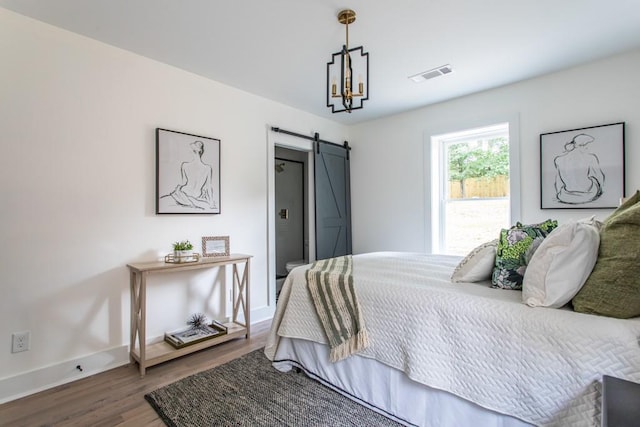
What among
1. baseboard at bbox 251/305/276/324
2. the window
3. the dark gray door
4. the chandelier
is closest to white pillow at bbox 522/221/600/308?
the chandelier

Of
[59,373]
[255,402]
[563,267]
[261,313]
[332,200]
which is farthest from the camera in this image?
[332,200]

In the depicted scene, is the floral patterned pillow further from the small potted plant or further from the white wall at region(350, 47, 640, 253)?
the small potted plant

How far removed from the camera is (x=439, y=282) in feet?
5.90

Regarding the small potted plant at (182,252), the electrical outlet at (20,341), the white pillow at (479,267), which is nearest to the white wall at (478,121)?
the white pillow at (479,267)

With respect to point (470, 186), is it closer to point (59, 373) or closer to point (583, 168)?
point (583, 168)

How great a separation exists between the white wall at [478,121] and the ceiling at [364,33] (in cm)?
16

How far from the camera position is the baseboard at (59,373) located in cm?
202

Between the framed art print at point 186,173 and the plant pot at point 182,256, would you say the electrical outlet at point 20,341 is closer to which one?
the plant pot at point 182,256

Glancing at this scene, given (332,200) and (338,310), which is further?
→ (332,200)

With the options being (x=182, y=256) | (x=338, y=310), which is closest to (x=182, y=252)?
(x=182, y=256)

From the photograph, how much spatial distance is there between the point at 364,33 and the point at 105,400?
3.05m

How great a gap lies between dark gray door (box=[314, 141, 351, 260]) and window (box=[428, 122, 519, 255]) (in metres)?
1.24

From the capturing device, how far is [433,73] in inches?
118

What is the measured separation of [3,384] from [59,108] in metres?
1.85
